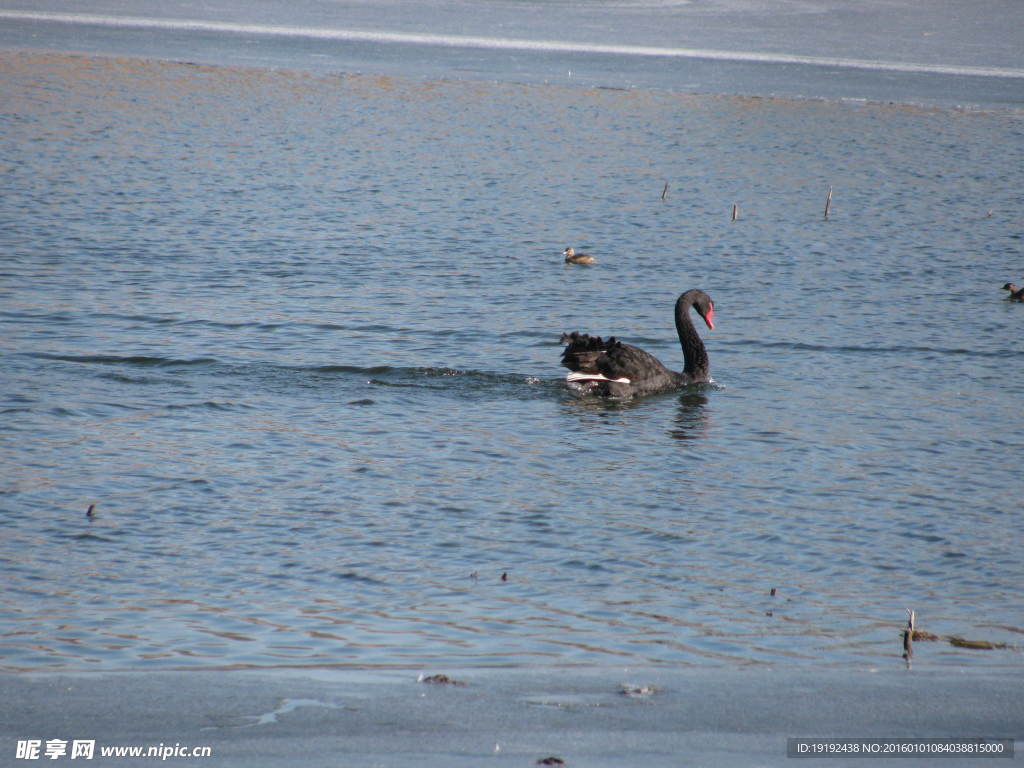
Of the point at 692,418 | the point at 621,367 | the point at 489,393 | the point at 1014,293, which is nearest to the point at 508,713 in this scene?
the point at 692,418

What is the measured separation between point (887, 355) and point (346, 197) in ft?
32.1

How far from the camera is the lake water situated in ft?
22.5

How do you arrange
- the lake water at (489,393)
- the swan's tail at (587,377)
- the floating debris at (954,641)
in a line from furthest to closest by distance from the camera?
the swan's tail at (587,377) < the lake water at (489,393) < the floating debris at (954,641)

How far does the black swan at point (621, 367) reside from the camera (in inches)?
454

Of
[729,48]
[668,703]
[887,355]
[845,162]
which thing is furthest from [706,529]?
[729,48]

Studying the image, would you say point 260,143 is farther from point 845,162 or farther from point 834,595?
point 834,595

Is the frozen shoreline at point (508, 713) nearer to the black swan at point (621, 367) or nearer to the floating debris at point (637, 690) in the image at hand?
the floating debris at point (637, 690)

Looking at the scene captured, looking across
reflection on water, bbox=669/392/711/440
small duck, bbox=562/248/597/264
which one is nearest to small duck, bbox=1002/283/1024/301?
small duck, bbox=562/248/597/264

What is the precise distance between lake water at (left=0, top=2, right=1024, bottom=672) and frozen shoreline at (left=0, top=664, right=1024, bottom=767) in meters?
0.39

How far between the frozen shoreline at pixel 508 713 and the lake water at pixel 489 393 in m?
0.39

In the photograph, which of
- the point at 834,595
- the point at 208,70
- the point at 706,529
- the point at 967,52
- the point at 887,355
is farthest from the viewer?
the point at 967,52

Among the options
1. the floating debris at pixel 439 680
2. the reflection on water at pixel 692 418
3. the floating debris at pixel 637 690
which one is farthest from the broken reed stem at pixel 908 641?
the reflection on water at pixel 692 418

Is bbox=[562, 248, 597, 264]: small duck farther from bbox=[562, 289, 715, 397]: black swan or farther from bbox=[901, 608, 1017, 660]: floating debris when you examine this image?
bbox=[901, 608, 1017, 660]: floating debris

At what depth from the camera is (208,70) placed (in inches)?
1255
